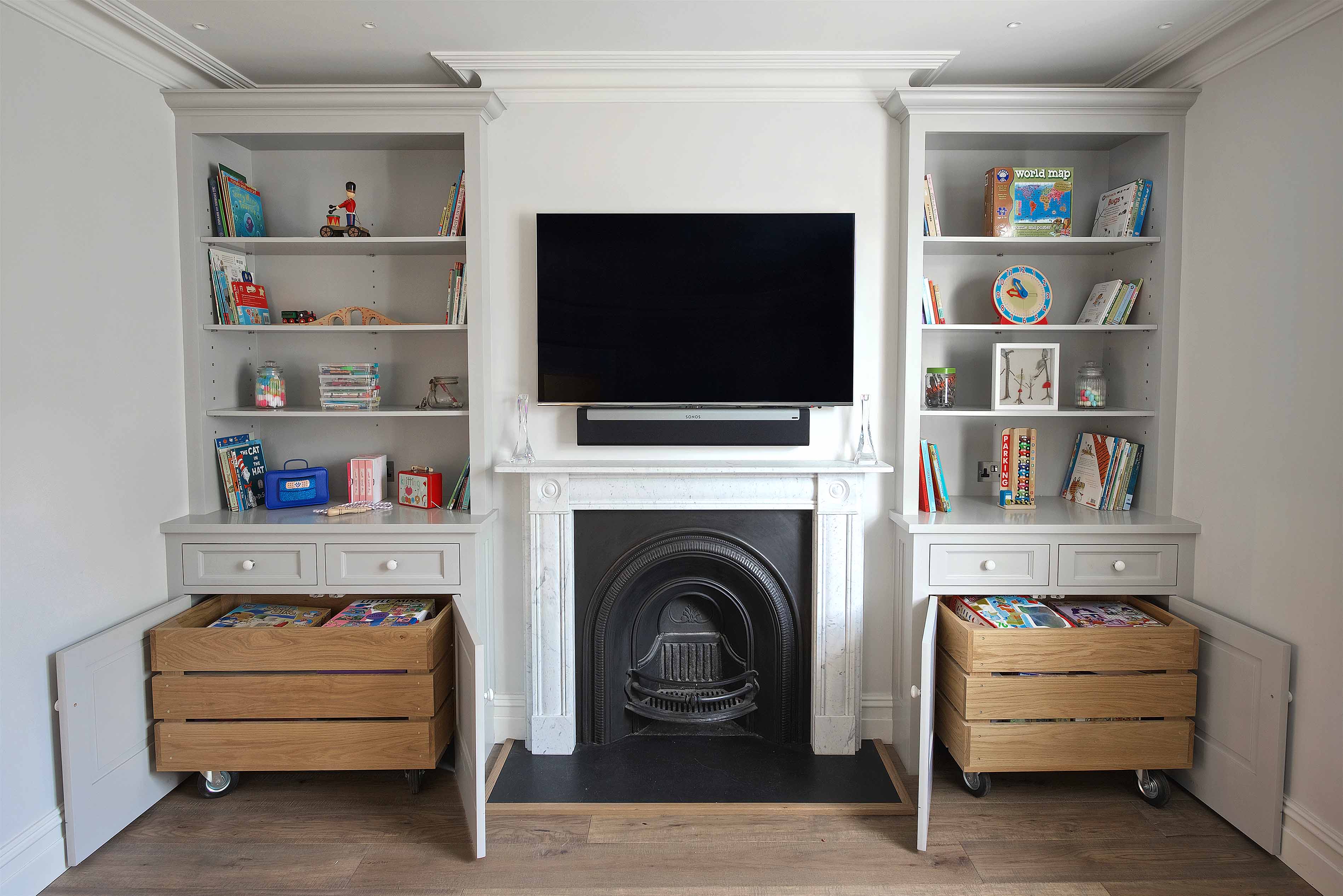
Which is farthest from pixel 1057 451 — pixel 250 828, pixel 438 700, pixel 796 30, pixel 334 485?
pixel 250 828

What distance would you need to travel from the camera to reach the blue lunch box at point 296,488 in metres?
2.66

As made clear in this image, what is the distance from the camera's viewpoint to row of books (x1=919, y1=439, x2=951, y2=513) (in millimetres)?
2639

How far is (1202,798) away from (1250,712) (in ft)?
1.24

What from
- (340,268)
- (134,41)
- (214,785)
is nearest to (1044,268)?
(340,268)

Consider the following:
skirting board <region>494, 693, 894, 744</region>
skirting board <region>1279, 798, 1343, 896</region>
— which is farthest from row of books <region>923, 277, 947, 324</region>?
skirting board <region>1279, 798, 1343, 896</region>

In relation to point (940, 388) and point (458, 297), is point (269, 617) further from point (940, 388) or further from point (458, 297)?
point (940, 388)

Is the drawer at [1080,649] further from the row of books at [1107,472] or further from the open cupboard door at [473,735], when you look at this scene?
the open cupboard door at [473,735]

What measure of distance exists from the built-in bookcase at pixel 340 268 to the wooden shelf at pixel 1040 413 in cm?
159

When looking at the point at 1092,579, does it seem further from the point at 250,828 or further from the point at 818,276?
the point at 250,828

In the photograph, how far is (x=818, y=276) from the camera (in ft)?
8.38

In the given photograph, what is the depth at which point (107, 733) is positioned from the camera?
2.13 meters

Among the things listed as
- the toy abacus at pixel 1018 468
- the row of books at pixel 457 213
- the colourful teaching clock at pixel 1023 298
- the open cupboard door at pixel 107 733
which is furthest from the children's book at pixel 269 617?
the colourful teaching clock at pixel 1023 298

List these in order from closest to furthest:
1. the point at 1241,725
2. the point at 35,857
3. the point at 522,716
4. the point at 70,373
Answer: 1. the point at 35,857
2. the point at 70,373
3. the point at 1241,725
4. the point at 522,716

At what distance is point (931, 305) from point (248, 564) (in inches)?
97.6
